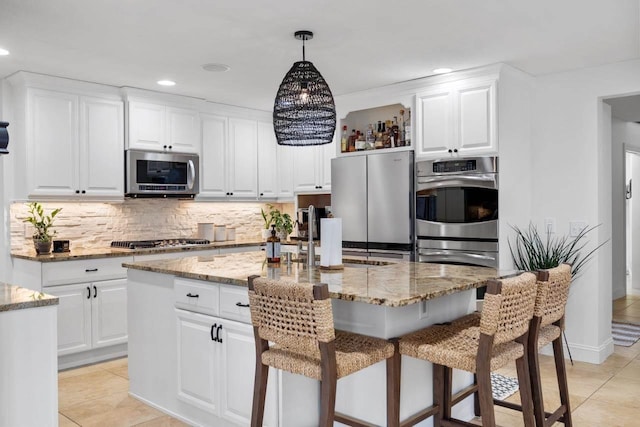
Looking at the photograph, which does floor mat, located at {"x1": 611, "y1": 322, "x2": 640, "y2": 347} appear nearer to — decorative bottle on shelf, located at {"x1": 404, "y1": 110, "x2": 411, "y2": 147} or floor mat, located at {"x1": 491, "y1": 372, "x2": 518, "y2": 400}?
floor mat, located at {"x1": 491, "y1": 372, "x2": 518, "y2": 400}

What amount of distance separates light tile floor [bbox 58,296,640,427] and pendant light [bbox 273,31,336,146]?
1906 mm

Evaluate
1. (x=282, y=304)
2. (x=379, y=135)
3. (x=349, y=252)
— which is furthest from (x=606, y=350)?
(x=282, y=304)

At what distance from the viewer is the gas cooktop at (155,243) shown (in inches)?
198

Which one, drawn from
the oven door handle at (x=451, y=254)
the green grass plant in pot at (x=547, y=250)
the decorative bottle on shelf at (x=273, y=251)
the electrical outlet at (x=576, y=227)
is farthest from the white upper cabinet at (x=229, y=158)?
the electrical outlet at (x=576, y=227)

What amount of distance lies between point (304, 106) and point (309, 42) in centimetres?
79

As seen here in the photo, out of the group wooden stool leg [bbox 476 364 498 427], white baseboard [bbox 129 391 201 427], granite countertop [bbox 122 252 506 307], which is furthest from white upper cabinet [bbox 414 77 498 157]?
white baseboard [bbox 129 391 201 427]

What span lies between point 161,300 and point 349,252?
2.36 metres

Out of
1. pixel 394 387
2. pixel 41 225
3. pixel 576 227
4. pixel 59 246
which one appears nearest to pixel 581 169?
pixel 576 227

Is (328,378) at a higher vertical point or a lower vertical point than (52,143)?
lower

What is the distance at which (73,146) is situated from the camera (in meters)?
4.72

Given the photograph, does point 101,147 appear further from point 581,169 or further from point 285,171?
point 581,169

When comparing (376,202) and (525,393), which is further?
(376,202)

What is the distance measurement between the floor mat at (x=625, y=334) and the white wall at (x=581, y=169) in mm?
483

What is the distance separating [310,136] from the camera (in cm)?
330
